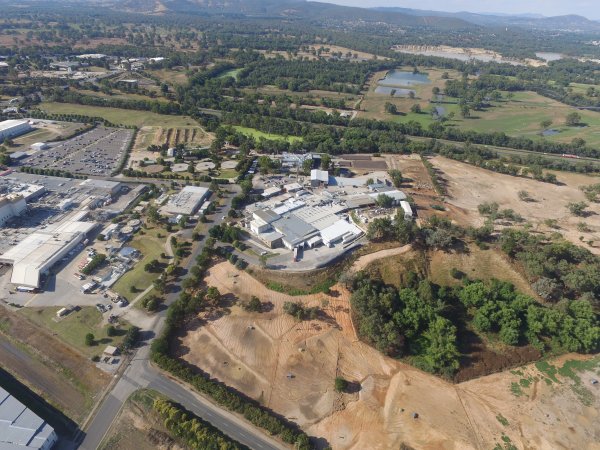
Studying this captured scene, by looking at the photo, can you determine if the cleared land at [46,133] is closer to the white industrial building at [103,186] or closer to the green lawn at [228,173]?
the white industrial building at [103,186]

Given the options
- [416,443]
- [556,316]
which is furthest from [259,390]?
[556,316]

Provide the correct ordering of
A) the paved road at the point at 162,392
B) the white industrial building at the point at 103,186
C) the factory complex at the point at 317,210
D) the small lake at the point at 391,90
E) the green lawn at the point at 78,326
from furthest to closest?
the small lake at the point at 391,90
the white industrial building at the point at 103,186
the factory complex at the point at 317,210
the green lawn at the point at 78,326
the paved road at the point at 162,392

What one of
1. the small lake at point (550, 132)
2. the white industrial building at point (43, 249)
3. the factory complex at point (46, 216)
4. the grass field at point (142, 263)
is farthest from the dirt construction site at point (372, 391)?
the small lake at point (550, 132)

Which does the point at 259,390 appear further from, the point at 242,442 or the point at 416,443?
the point at 416,443

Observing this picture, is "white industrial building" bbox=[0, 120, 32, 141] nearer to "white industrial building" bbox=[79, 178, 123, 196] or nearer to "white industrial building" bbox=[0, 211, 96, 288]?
"white industrial building" bbox=[79, 178, 123, 196]

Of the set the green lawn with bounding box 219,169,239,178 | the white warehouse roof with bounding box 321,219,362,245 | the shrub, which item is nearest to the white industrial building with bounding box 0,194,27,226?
the shrub

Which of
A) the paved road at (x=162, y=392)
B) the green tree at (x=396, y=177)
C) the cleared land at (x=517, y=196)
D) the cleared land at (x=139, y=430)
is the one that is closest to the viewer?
the cleared land at (x=139, y=430)

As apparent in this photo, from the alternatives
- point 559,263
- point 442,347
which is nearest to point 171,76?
point 559,263
